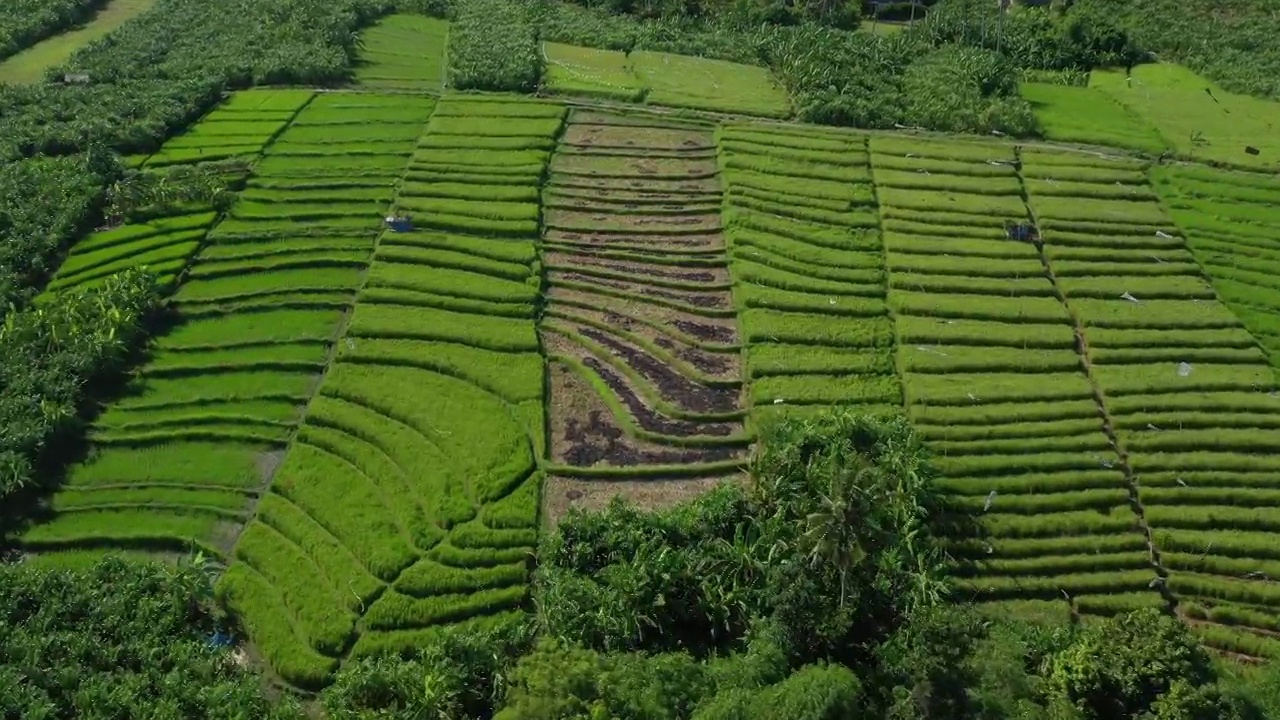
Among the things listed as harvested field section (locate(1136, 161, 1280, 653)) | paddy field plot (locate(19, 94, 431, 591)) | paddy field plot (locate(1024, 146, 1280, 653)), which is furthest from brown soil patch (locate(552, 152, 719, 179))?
harvested field section (locate(1136, 161, 1280, 653))

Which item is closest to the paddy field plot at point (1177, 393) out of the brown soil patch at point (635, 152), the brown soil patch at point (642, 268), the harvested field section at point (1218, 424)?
the harvested field section at point (1218, 424)

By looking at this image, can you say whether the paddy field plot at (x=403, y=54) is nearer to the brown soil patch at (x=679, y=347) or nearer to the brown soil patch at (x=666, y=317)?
the brown soil patch at (x=666, y=317)

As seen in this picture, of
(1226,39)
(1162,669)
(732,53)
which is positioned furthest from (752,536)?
(1226,39)

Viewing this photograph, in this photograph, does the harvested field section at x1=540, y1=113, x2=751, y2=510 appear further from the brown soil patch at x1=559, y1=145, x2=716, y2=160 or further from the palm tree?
the palm tree

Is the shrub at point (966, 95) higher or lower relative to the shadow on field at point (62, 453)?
higher

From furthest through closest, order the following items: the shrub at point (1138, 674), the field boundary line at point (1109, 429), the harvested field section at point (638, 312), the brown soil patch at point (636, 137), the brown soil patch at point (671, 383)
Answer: the brown soil patch at point (636, 137)
the brown soil patch at point (671, 383)
the harvested field section at point (638, 312)
the field boundary line at point (1109, 429)
the shrub at point (1138, 674)
